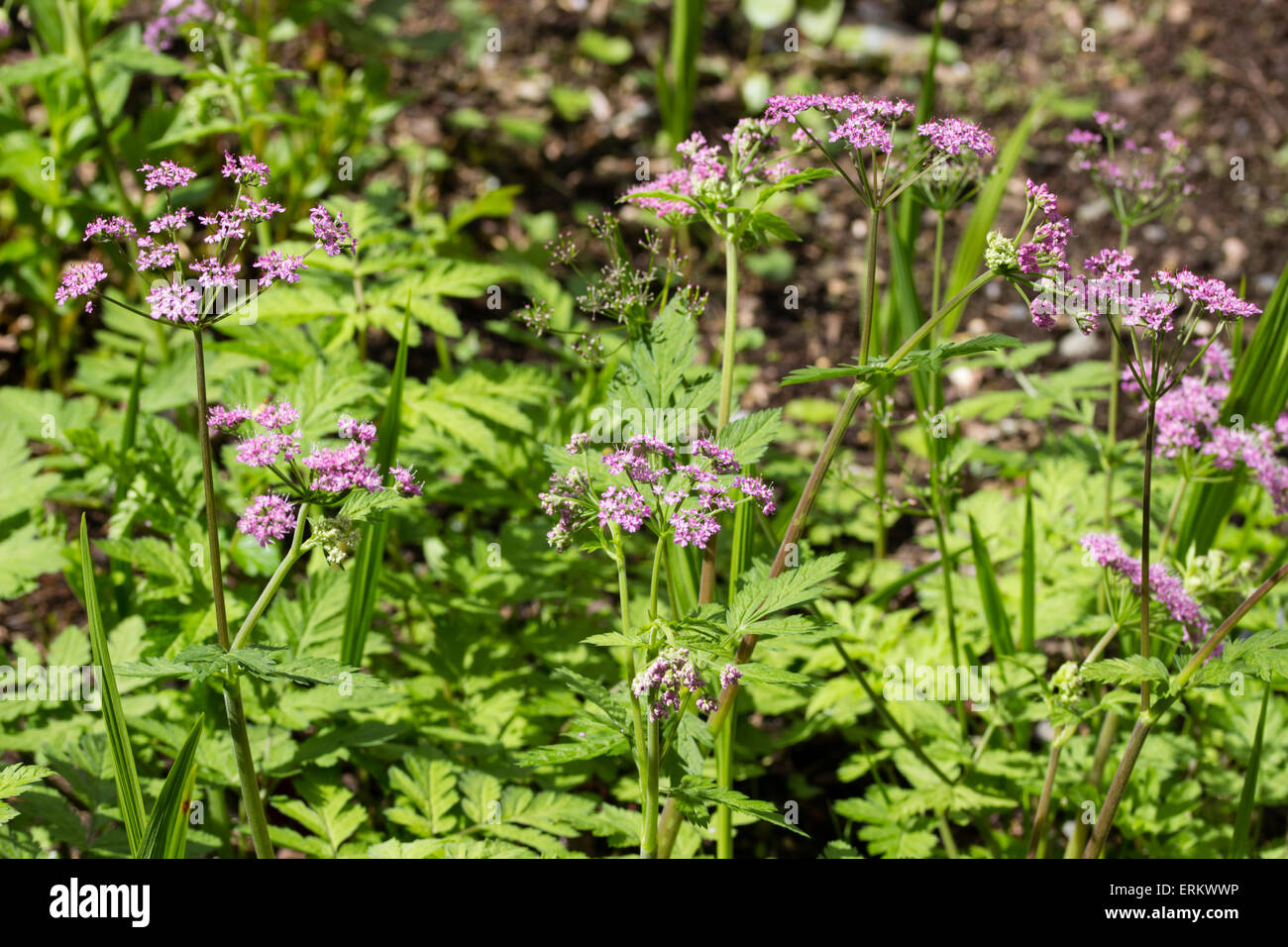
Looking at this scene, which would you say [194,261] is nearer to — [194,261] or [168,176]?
[194,261]

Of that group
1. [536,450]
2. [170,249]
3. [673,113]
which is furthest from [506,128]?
[170,249]

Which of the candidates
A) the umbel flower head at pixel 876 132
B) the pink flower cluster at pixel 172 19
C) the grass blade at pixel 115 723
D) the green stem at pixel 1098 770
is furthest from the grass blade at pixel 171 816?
the pink flower cluster at pixel 172 19

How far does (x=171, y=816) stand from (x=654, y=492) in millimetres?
988

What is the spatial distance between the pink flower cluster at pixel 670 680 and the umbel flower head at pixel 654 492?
18cm

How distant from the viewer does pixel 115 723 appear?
190 centimetres

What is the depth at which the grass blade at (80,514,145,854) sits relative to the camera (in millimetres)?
1847

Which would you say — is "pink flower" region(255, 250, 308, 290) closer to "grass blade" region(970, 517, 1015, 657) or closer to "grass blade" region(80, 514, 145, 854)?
"grass blade" region(80, 514, 145, 854)

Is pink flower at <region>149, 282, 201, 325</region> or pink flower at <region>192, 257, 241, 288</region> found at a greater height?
pink flower at <region>192, 257, 241, 288</region>

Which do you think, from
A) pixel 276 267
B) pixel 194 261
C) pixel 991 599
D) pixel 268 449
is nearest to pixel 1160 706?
pixel 991 599

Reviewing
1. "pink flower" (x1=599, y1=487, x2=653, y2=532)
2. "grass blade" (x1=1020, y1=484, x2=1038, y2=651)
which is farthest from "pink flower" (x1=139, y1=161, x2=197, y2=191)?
"grass blade" (x1=1020, y1=484, x2=1038, y2=651)

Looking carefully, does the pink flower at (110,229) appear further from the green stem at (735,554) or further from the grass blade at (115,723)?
the green stem at (735,554)

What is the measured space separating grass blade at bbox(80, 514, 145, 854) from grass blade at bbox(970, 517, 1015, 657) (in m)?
1.73

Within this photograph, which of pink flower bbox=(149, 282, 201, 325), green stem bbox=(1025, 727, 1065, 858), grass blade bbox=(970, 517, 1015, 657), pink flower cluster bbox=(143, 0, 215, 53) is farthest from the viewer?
pink flower cluster bbox=(143, 0, 215, 53)

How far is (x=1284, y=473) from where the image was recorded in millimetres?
2473
